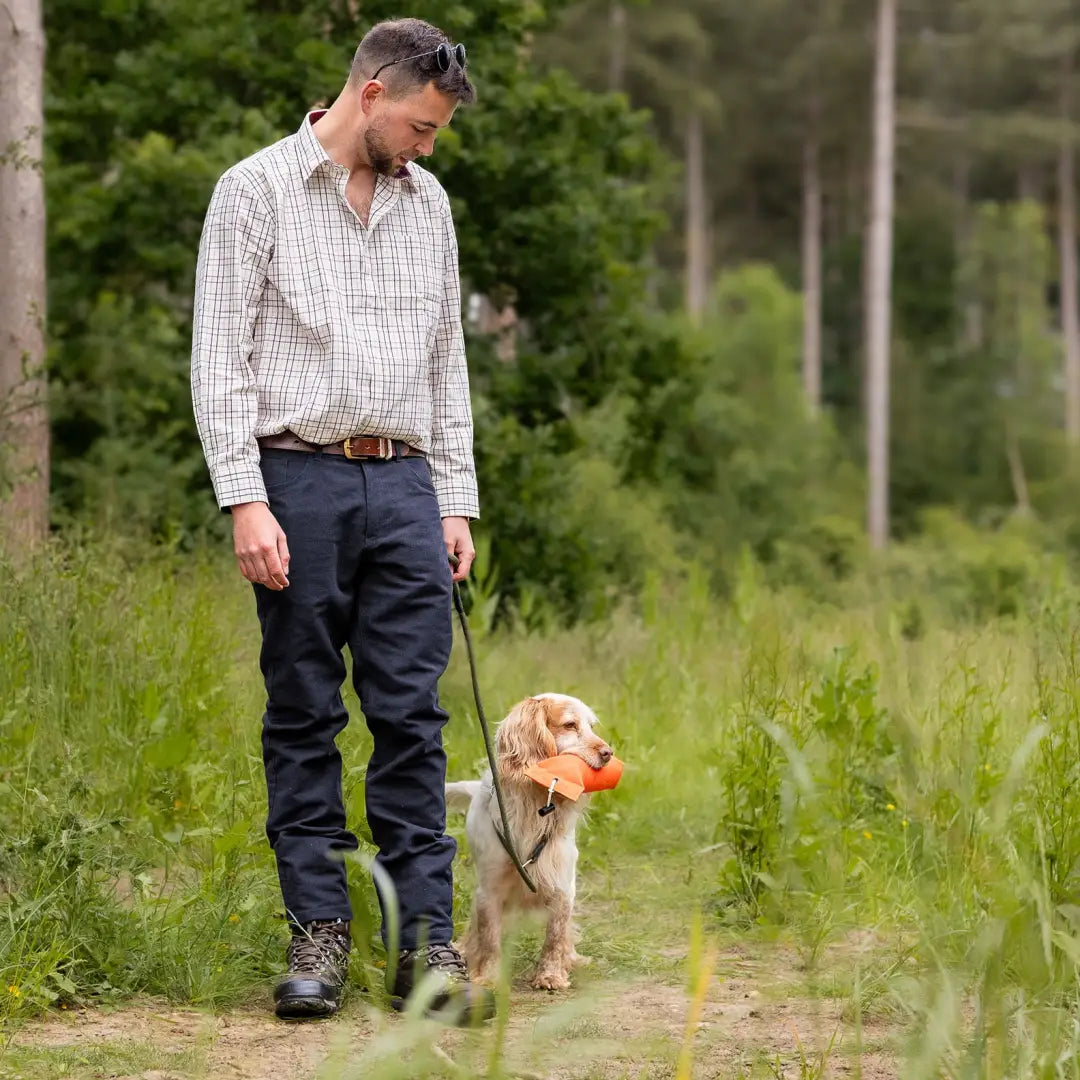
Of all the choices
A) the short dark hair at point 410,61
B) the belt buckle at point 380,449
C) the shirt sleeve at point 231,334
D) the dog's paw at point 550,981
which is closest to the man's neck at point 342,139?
the short dark hair at point 410,61

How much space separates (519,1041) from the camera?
355cm

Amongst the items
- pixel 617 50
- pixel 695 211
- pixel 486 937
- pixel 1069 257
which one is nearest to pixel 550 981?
pixel 486 937

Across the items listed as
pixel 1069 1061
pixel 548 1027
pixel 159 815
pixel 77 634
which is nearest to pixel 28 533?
pixel 77 634

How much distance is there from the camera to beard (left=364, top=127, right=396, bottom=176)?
387 centimetres

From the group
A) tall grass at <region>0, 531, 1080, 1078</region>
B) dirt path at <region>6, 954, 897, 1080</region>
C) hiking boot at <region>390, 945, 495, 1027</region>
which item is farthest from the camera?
hiking boot at <region>390, 945, 495, 1027</region>

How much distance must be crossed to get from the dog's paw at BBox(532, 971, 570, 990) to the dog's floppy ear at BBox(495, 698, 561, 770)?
1.76 feet

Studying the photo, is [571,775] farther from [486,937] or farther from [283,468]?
[283,468]

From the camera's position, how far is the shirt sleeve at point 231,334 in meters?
3.71

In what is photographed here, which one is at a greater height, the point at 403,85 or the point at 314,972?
the point at 403,85

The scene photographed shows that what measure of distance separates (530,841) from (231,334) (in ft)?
5.14

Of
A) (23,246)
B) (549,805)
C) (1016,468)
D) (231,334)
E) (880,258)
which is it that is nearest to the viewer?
(231,334)

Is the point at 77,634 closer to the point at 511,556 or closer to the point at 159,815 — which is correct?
the point at 159,815

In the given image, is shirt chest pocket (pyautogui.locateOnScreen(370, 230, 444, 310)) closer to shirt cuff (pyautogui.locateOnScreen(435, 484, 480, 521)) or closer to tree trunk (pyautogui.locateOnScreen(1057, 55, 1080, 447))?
shirt cuff (pyautogui.locateOnScreen(435, 484, 480, 521))

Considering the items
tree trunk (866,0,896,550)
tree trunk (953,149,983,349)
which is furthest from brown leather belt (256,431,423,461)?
tree trunk (953,149,983,349)
